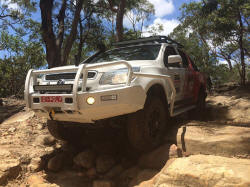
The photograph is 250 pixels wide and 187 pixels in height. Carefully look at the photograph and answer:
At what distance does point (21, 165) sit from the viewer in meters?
3.51

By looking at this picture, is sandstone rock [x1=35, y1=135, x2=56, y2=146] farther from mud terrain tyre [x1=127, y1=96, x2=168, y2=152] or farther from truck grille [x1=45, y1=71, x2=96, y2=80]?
mud terrain tyre [x1=127, y1=96, x2=168, y2=152]

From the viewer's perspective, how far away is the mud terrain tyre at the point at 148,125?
2938mm

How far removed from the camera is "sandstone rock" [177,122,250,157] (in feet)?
9.11

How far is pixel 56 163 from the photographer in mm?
3568

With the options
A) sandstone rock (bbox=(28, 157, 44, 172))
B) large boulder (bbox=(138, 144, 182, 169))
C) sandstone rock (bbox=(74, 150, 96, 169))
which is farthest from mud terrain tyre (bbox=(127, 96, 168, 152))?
sandstone rock (bbox=(28, 157, 44, 172))

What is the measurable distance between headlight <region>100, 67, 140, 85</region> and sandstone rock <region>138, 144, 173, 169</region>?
1.24m

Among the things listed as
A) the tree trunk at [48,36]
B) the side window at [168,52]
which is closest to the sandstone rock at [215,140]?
the side window at [168,52]

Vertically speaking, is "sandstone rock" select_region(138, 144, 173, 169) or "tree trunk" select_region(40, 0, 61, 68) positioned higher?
"tree trunk" select_region(40, 0, 61, 68)

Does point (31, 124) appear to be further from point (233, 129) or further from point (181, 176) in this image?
point (233, 129)

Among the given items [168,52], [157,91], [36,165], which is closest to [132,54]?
[168,52]

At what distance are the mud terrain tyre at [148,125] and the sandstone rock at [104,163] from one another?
63 cm

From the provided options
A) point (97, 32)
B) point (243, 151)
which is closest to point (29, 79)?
point (243, 151)

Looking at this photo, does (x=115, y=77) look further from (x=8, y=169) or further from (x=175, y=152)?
(x=8, y=169)

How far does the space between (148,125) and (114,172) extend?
90 centimetres
